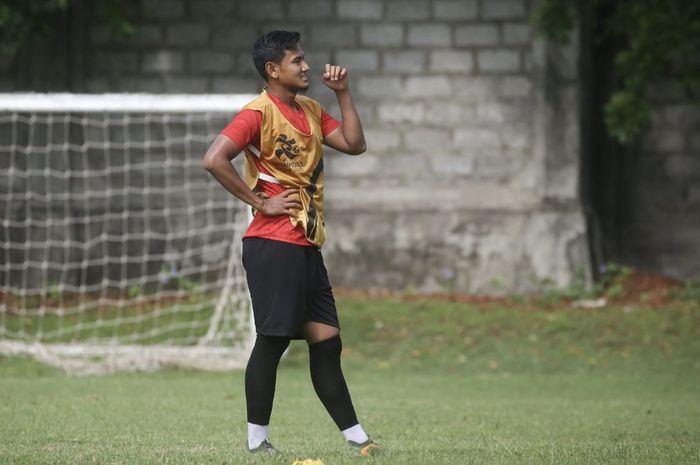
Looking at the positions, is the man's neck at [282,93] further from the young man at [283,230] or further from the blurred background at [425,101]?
the blurred background at [425,101]

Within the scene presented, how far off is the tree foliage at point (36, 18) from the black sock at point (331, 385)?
8.13 meters

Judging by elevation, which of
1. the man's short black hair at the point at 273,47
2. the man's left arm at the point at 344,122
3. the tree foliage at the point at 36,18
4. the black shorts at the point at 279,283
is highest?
the tree foliage at the point at 36,18

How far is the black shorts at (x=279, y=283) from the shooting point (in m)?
5.28

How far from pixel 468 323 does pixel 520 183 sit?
7.47ft

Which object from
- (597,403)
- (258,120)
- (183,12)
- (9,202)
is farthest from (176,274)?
(258,120)

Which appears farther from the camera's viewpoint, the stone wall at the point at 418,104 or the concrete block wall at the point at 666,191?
the concrete block wall at the point at 666,191

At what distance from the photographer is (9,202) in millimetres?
14312

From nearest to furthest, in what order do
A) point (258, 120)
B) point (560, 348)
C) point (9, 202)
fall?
point (258, 120)
point (560, 348)
point (9, 202)

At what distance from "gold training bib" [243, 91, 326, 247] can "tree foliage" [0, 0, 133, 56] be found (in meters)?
7.83

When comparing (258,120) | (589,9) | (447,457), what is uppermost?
(589,9)

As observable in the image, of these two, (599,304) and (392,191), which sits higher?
(392,191)

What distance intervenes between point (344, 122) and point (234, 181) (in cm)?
62

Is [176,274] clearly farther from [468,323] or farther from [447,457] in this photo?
[447,457]

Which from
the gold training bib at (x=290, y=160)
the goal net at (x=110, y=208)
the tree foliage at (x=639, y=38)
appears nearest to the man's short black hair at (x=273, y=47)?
the gold training bib at (x=290, y=160)
